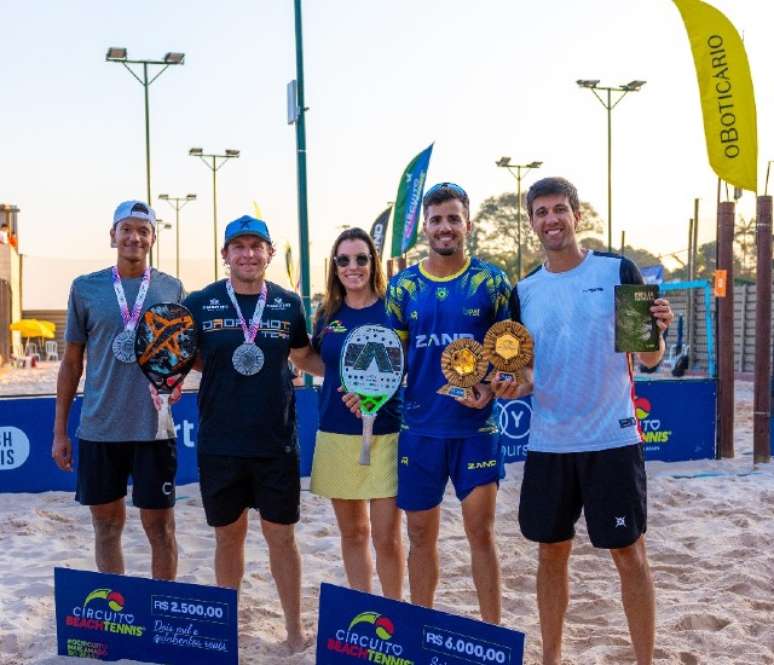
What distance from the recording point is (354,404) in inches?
141

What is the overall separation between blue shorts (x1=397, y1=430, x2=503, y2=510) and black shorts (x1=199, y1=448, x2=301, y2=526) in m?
0.46

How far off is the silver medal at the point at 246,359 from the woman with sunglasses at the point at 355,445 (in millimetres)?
358

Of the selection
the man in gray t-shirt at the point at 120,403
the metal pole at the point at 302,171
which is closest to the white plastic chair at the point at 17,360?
the metal pole at the point at 302,171

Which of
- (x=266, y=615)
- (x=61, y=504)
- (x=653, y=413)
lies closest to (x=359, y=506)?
(x=266, y=615)

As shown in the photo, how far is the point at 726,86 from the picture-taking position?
7.73 meters

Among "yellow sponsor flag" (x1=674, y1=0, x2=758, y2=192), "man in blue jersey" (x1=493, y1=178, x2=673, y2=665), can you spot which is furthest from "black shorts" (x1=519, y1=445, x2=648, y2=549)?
"yellow sponsor flag" (x1=674, y1=0, x2=758, y2=192)

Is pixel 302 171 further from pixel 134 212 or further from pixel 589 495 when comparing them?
pixel 589 495

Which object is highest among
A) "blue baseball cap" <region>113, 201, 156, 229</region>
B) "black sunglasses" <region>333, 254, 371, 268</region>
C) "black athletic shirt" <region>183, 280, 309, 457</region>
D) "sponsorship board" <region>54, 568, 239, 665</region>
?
"blue baseball cap" <region>113, 201, 156, 229</region>

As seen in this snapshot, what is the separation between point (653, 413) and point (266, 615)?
16.0 feet

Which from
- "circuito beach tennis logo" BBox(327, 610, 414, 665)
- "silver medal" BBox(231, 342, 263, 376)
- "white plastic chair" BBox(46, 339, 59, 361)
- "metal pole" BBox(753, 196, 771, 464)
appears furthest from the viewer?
"white plastic chair" BBox(46, 339, 59, 361)

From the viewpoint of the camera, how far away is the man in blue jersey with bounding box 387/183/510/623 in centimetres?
345

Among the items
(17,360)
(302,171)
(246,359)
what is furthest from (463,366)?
(17,360)

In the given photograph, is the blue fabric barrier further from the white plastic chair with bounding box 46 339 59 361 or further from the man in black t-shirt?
the white plastic chair with bounding box 46 339 59 361

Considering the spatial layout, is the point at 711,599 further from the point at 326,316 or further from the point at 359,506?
the point at 326,316
